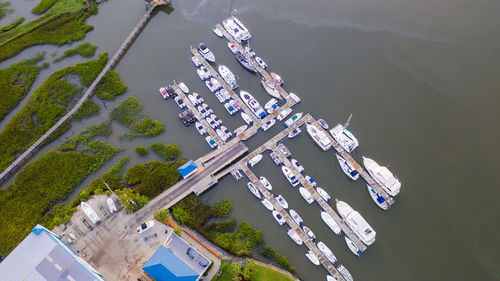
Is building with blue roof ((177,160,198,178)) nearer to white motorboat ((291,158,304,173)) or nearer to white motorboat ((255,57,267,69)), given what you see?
white motorboat ((291,158,304,173))

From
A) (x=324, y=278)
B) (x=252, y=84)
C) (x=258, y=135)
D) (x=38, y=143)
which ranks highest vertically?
(x=252, y=84)

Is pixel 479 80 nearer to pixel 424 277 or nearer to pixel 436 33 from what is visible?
pixel 436 33

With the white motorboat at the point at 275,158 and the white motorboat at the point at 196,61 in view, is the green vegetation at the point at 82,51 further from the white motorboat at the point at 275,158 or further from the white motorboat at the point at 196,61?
the white motorboat at the point at 275,158

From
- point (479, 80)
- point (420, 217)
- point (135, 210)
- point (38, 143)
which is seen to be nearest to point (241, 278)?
point (135, 210)

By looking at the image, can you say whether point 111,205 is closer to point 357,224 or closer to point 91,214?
point 91,214

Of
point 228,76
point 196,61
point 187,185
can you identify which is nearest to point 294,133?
point 228,76

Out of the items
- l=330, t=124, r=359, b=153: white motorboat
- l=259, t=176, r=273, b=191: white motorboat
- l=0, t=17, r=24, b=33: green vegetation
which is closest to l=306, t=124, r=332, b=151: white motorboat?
l=330, t=124, r=359, b=153: white motorboat

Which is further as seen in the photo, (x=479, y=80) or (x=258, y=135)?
(x=479, y=80)
